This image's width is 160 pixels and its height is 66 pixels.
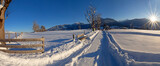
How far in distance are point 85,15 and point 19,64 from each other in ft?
111

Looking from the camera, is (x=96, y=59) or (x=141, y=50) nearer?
(x=96, y=59)

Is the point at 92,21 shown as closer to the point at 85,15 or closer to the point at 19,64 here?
the point at 85,15

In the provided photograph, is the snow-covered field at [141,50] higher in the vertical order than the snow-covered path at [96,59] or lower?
higher

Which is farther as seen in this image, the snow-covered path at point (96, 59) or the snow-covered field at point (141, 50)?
the snow-covered path at point (96, 59)

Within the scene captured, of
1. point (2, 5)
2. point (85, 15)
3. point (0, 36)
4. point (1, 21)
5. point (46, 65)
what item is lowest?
point (46, 65)

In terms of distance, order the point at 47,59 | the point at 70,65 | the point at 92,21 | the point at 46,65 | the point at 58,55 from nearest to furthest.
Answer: the point at 70,65 < the point at 46,65 < the point at 47,59 < the point at 58,55 < the point at 92,21

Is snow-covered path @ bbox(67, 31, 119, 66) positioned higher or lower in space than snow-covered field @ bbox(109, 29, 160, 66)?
lower

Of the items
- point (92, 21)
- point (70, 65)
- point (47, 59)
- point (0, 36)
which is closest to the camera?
point (70, 65)

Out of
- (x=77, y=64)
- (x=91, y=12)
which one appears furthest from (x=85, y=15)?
(x=77, y=64)

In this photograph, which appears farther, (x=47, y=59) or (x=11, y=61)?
(x=47, y=59)

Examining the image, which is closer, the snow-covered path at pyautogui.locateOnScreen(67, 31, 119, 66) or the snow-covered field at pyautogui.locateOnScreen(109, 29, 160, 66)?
the snow-covered field at pyautogui.locateOnScreen(109, 29, 160, 66)

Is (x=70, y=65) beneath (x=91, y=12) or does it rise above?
beneath

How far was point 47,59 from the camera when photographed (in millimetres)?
5074

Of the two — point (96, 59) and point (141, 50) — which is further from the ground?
point (141, 50)
